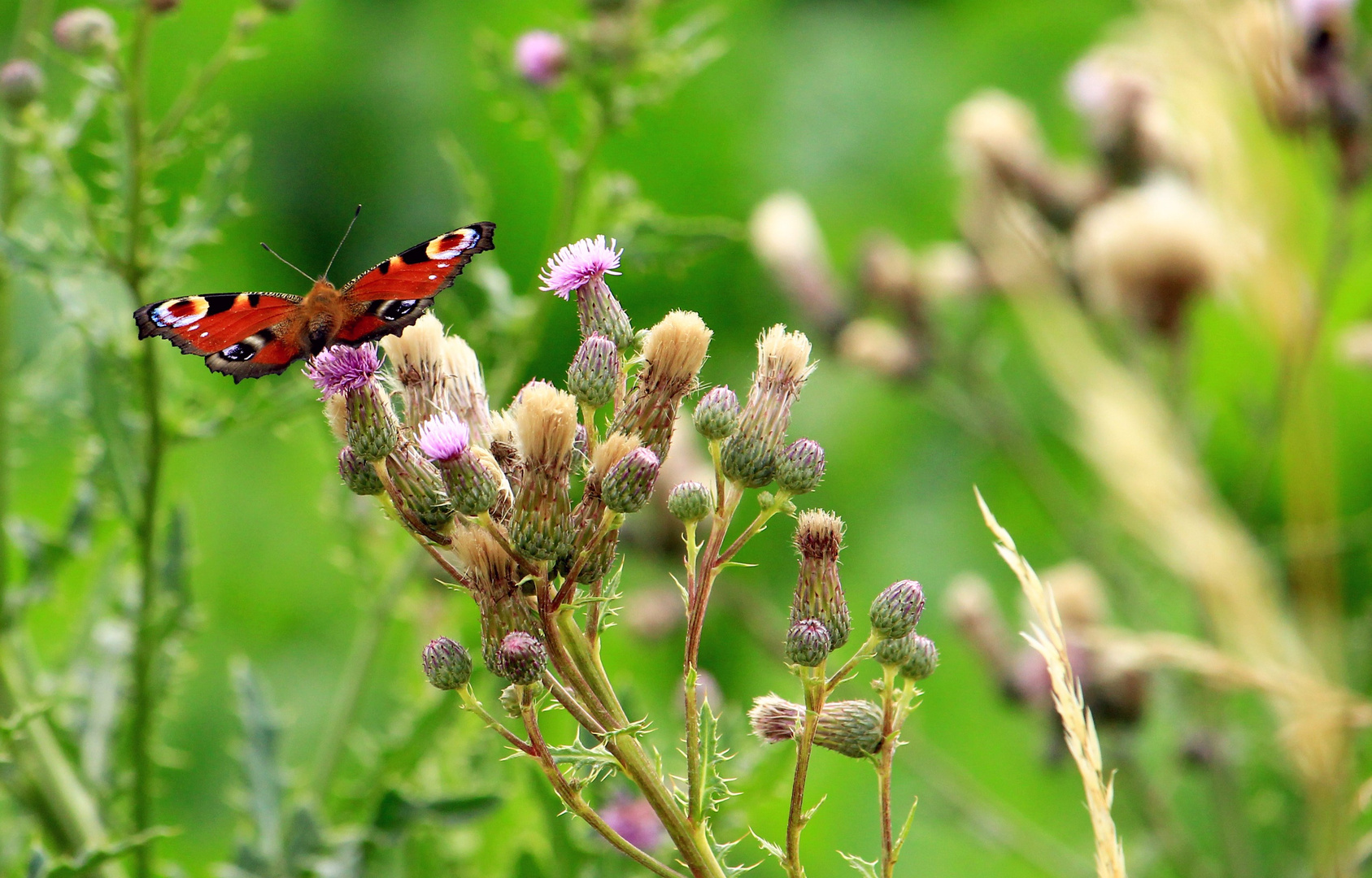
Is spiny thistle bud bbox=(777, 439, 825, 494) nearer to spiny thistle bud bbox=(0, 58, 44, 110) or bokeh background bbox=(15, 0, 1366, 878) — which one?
bokeh background bbox=(15, 0, 1366, 878)

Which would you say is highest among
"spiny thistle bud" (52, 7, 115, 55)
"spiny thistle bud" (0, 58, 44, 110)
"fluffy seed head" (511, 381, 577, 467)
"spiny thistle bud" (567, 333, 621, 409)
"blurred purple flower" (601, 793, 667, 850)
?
"spiny thistle bud" (52, 7, 115, 55)

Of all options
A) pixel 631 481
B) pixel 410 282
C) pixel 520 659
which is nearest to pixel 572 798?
pixel 520 659

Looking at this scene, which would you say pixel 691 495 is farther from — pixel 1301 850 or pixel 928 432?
pixel 928 432

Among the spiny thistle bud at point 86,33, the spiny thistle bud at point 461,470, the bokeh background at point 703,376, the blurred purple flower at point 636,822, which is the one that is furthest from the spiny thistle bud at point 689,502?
the spiny thistle bud at point 86,33

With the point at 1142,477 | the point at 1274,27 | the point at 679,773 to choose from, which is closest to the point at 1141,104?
the point at 1274,27

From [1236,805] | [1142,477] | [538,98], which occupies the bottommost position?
[1236,805]

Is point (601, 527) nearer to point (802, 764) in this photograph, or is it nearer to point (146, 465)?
point (802, 764)

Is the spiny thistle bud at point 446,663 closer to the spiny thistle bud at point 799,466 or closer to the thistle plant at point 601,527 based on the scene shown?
the thistle plant at point 601,527

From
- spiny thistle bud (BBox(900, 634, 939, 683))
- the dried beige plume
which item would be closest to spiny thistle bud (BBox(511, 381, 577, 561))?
spiny thistle bud (BBox(900, 634, 939, 683))
